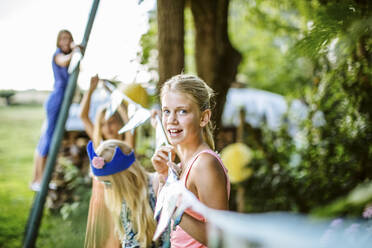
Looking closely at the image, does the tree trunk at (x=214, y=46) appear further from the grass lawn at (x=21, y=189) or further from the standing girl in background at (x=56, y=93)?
the grass lawn at (x=21, y=189)

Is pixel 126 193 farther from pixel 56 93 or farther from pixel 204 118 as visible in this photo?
pixel 56 93

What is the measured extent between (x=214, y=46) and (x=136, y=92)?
45.4 inches

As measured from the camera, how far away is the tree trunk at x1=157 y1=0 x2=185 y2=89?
2750 mm

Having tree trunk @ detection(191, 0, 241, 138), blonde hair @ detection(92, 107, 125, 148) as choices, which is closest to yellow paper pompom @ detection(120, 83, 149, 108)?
blonde hair @ detection(92, 107, 125, 148)

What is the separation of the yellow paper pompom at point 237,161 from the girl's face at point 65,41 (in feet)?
8.58

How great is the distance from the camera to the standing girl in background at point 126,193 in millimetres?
2084

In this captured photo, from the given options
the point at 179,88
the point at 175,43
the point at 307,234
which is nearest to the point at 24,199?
the point at 175,43

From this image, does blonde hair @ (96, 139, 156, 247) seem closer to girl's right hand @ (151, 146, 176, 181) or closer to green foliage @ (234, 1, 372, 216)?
girl's right hand @ (151, 146, 176, 181)

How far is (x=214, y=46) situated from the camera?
412 cm

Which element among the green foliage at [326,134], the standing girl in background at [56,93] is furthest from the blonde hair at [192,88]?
the standing girl in background at [56,93]

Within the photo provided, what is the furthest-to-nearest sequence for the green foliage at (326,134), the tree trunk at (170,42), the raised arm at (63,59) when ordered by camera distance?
the raised arm at (63,59) → the tree trunk at (170,42) → the green foliage at (326,134)

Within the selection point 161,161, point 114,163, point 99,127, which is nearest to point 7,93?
point 99,127

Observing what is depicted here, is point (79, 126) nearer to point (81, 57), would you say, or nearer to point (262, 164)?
Result: point (262, 164)

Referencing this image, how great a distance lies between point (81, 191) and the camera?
448 cm
